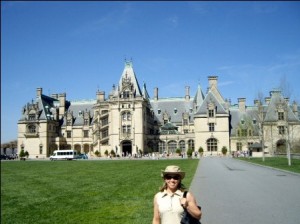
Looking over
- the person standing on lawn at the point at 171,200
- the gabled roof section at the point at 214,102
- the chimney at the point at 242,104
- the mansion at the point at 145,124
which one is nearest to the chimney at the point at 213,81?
the mansion at the point at 145,124

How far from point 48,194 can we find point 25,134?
6895cm

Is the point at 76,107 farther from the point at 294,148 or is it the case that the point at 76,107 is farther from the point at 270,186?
the point at 270,186

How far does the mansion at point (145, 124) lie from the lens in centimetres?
6863

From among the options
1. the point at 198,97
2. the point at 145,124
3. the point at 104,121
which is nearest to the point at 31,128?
the point at 104,121

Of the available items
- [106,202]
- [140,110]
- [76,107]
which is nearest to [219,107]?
[140,110]

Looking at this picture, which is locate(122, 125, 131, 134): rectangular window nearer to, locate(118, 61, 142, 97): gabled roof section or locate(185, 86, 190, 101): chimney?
locate(118, 61, 142, 97): gabled roof section

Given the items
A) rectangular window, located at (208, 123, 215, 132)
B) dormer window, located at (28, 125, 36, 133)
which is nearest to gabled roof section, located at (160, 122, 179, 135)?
rectangular window, located at (208, 123, 215, 132)

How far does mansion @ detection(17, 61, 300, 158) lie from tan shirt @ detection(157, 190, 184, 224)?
2252 inches

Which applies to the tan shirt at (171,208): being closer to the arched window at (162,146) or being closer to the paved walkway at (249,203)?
the paved walkway at (249,203)

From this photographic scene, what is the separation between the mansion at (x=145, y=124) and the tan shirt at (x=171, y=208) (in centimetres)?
5721

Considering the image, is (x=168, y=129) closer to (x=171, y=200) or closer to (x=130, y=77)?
(x=130, y=77)

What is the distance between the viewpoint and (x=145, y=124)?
7356 cm

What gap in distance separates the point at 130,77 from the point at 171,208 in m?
69.8

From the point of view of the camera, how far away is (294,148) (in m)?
53.0
